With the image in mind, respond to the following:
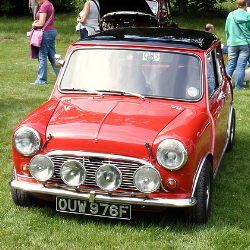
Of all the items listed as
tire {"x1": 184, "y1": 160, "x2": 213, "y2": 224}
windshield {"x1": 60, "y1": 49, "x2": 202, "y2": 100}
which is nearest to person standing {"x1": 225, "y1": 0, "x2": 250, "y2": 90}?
windshield {"x1": 60, "y1": 49, "x2": 202, "y2": 100}

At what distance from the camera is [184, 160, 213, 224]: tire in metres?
3.95

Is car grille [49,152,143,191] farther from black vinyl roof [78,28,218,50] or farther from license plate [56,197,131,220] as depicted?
black vinyl roof [78,28,218,50]

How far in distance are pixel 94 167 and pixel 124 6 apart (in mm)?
11100

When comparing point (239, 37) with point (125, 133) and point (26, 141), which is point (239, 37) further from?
point (26, 141)

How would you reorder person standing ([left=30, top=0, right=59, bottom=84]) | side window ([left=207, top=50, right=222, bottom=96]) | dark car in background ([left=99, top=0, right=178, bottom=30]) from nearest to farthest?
side window ([left=207, top=50, right=222, bottom=96]) → person standing ([left=30, top=0, right=59, bottom=84]) → dark car in background ([left=99, top=0, right=178, bottom=30])

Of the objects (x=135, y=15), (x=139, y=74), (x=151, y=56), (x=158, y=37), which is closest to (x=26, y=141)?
(x=139, y=74)

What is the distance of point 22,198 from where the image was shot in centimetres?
439

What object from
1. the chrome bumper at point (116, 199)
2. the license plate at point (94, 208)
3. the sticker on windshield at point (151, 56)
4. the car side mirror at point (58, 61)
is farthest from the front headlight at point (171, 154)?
the car side mirror at point (58, 61)

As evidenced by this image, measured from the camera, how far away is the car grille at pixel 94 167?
3.79 m

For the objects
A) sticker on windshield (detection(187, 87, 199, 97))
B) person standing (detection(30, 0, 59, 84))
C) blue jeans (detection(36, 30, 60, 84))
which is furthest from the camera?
blue jeans (detection(36, 30, 60, 84))

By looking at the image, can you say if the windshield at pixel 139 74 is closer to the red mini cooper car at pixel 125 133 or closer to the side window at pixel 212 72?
the red mini cooper car at pixel 125 133

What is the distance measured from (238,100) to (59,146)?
6.39 metres

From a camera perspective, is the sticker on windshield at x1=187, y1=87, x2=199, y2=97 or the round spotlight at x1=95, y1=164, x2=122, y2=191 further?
the sticker on windshield at x1=187, y1=87, x2=199, y2=97

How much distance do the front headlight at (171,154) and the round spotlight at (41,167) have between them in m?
0.95
